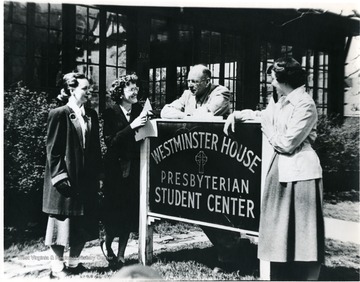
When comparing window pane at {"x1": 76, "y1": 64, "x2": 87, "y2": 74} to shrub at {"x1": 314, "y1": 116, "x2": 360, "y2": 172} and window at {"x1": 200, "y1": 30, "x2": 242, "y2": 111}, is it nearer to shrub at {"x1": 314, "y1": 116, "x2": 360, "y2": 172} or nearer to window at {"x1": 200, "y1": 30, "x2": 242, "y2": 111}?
window at {"x1": 200, "y1": 30, "x2": 242, "y2": 111}

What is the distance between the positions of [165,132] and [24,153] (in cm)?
121

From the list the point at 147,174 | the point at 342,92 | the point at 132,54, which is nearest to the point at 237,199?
the point at 147,174

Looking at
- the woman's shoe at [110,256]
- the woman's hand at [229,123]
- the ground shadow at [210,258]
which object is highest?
the woman's hand at [229,123]

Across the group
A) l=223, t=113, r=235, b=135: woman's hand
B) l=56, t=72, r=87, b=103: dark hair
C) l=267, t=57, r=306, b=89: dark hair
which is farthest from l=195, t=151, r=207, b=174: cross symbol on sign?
l=56, t=72, r=87, b=103: dark hair

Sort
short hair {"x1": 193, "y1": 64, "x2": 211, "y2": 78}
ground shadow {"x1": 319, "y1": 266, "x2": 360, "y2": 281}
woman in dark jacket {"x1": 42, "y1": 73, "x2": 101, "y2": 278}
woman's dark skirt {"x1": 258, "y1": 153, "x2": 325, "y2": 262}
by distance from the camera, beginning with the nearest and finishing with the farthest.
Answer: woman's dark skirt {"x1": 258, "y1": 153, "x2": 325, "y2": 262}
ground shadow {"x1": 319, "y1": 266, "x2": 360, "y2": 281}
short hair {"x1": 193, "y1": 64, "x2": 211, "y2": 78}
woman in dark jacket {"x1": 42, "y1": 73, "x2": 101, "y2": 278}

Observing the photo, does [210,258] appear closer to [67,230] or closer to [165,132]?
[165,132]

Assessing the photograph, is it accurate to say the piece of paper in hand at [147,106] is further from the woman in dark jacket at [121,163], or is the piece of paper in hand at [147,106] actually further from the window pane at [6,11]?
the window pane at [6,11]

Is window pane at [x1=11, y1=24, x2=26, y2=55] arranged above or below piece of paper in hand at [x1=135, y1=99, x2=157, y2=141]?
above

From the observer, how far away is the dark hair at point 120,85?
3.41 metres

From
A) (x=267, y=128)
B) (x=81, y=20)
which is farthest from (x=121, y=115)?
(x=267, y=128)

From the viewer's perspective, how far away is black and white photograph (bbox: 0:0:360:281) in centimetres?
296

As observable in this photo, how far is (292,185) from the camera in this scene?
2740 millimetres

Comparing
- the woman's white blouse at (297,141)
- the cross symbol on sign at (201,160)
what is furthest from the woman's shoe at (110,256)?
the woman's white blouse at (297,141)

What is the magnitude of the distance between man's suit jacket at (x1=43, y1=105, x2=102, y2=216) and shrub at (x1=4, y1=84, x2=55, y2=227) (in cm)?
10
